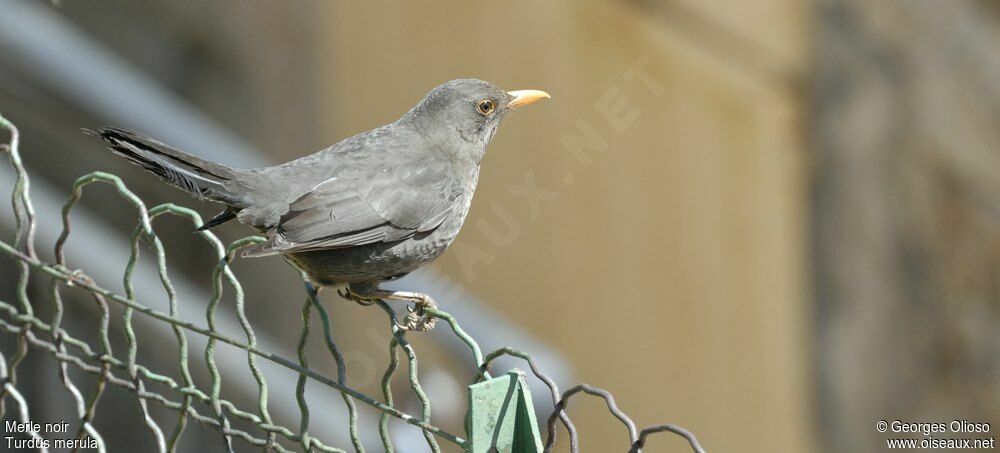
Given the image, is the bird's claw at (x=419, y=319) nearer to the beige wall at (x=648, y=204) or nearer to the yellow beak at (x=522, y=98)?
the yellow beak at (x=522, y=98)

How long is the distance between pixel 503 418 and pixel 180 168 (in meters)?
1.15

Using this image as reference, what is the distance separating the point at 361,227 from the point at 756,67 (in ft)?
11.1

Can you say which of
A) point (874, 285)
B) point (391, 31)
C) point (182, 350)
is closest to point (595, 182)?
point (391, 31)

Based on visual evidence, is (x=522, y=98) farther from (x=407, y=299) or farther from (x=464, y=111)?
(x=407, y=299)

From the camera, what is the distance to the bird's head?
3434 mm

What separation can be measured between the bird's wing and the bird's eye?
29cm

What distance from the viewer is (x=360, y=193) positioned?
10.1ft

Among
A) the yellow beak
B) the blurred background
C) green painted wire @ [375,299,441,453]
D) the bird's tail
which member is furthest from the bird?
the blurred background

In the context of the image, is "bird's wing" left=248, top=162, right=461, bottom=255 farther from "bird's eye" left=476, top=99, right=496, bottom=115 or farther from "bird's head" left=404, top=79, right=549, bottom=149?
"bird's eye" left=476, top=99, right=496, bottom=115

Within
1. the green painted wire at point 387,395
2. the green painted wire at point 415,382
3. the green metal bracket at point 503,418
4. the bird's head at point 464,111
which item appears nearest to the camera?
the green metal bracket at point 503,418

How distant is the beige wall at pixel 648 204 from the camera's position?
231 inches

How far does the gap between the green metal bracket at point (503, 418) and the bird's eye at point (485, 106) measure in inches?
60.0

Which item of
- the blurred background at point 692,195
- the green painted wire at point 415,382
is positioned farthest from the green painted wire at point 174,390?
the blurred background at point 692,195

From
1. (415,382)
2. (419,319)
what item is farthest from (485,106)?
(415,382)
